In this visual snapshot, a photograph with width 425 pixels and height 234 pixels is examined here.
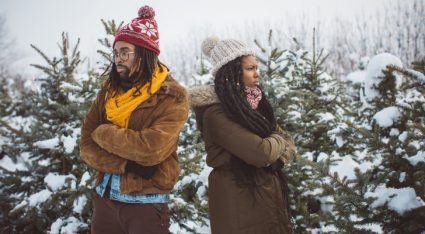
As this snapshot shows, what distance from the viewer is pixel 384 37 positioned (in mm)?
24594

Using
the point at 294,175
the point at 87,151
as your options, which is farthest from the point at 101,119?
the point at 294,175

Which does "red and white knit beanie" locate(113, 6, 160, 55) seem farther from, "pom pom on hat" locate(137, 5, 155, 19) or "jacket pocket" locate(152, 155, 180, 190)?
"jacket pocket" locate(152, 155, 180, 190)

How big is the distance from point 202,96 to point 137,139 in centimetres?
58

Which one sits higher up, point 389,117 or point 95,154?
point 95,154

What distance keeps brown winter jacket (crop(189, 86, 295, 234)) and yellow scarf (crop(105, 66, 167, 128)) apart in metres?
0.32

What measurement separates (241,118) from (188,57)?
3669cm

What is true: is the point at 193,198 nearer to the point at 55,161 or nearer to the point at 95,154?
the point at 55,161

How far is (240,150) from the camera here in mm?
2098

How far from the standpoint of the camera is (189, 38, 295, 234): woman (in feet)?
7.01

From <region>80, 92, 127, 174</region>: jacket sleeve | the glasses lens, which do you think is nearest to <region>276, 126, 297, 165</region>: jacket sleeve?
<region>80, 92, 127, 174</region>: jacket sleeve

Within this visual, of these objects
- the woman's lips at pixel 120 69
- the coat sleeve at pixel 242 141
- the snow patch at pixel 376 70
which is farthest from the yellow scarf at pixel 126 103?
the snow patch at pixel 376 70

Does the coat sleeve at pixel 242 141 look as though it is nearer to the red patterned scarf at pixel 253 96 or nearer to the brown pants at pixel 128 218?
the red patterned scarf at pixel 253 96

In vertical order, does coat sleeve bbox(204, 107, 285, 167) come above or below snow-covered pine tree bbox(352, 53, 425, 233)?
above

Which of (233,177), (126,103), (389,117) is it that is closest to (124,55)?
(126,103)
